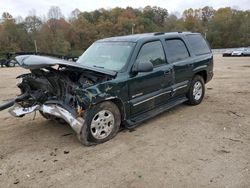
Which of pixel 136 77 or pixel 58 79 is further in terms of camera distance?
pixel 136 77

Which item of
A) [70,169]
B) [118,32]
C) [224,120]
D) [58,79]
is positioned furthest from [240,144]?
[118,32]

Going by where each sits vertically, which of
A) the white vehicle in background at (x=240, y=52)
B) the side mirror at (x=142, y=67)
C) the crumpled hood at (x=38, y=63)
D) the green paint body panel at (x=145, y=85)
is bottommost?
the white vehicle in background at (x=240, y=52)

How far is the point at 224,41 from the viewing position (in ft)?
268

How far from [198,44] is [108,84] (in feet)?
11.3

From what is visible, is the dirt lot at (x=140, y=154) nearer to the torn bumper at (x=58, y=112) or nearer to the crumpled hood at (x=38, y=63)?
the torn bumper at (x=58, y=112)

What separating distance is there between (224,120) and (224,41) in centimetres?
8178

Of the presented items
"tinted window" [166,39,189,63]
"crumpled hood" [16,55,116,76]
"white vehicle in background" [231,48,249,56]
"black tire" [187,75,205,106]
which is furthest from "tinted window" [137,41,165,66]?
"white vehicle in background" [231,48,249,56]

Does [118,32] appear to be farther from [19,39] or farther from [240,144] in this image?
[240,144]

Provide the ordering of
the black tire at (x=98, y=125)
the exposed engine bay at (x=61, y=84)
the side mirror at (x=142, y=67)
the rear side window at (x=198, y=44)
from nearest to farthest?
the black tire at (x=98, y=125)
the exposed engine bay at (x=61, y=84)
the side mirror at (x=142, y=67)
the rear side window at (x=198, y=44)

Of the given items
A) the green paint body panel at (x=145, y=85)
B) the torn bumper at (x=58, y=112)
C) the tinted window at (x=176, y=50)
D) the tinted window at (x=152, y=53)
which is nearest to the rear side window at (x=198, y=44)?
the green paint body panel at (x=145, y=85)

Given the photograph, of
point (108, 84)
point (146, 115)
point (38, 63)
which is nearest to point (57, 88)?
point (38, 63)

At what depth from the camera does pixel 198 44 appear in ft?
23.6

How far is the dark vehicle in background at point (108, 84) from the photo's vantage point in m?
4.54

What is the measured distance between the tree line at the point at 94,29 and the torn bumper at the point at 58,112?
69066 millimetres
